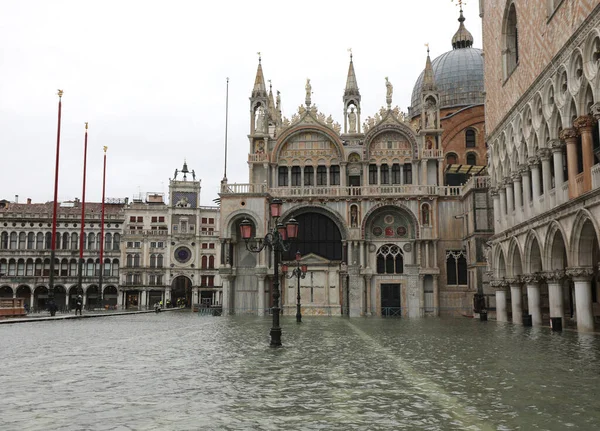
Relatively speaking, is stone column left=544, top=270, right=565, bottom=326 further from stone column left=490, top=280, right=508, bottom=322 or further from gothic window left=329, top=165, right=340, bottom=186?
gothic window left=329, top=165, right=340, bottom=186

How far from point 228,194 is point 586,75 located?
94.7ft

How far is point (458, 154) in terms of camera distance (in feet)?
190

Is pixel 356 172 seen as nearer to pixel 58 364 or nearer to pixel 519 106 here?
pixel 519 106

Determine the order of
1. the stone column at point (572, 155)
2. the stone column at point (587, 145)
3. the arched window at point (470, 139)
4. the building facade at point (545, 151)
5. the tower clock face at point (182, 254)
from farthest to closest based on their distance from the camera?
the tower clock face at point (182, 254) < the arched window at point (470, 139) < the stone column at point (572, 155) < the building facade at point (545, 151) < the stone column at point (587, 145)

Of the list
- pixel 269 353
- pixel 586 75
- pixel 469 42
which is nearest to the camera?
pixel 269 353

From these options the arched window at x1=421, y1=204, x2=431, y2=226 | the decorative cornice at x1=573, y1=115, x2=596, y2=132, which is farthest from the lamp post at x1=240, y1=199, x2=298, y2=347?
the arched window at x1=421, y1=204, x2=431, y2=226

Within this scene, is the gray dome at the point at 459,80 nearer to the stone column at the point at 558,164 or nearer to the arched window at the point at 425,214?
the arched window at the point at 425,214

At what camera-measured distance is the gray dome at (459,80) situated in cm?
6262

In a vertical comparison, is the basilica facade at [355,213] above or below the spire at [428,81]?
below

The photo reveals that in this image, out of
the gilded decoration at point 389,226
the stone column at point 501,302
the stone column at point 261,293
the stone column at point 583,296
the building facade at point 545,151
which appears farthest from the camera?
the gilded decoration at point 389,226

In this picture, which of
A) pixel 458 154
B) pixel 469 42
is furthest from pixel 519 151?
pixel 469 42

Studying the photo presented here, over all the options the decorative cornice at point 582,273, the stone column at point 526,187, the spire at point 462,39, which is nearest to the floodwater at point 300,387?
the decorative cornice at point 582,273

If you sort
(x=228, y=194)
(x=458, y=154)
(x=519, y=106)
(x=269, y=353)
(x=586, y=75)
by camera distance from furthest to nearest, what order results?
(x=458, y=154) < (x=228, y=194) < (x=519, y=106) < (x=586, y=75) < (x=269, y=353)

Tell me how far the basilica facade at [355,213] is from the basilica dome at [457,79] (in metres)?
14.9
